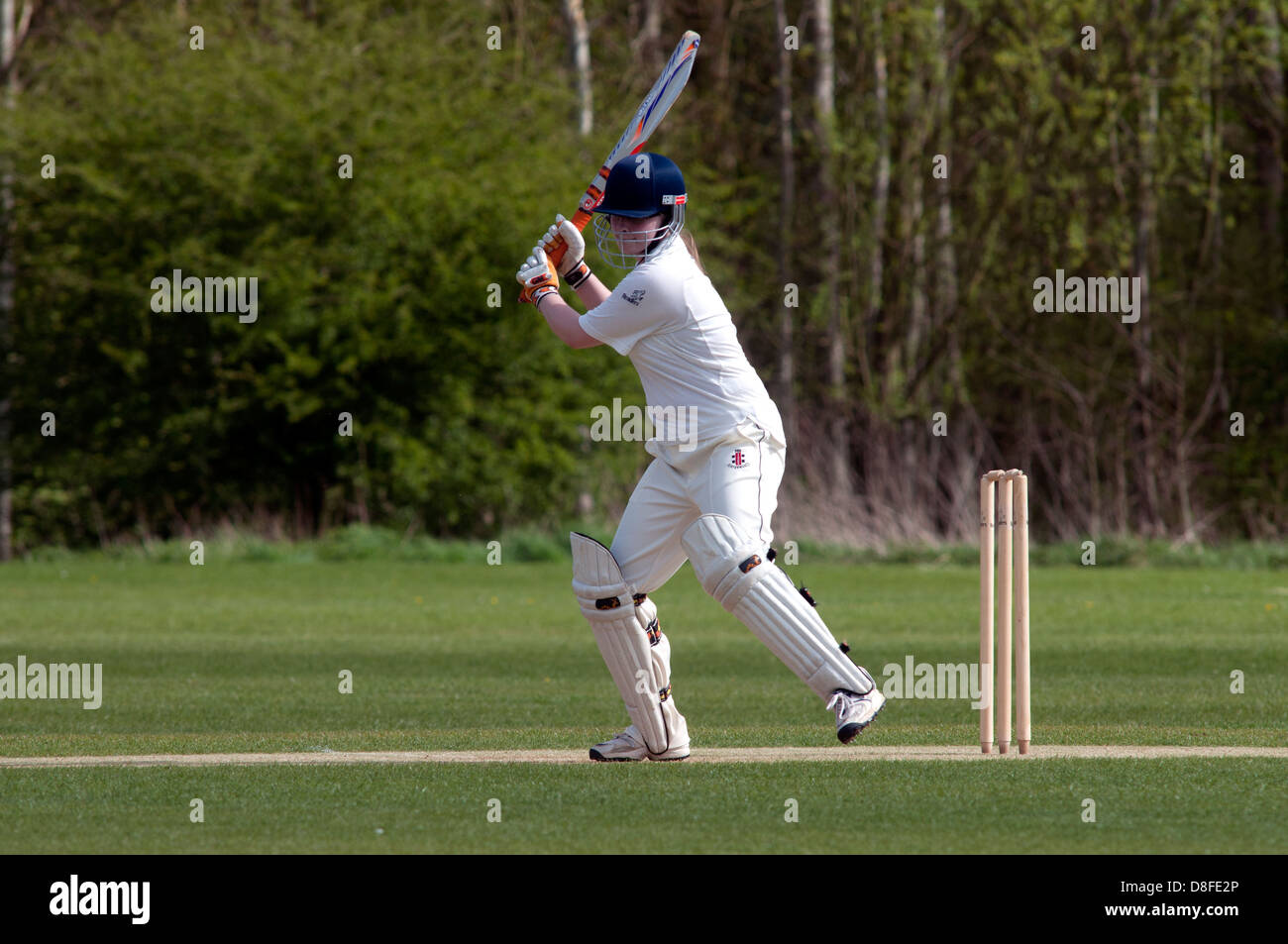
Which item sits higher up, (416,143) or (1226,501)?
(416,143)

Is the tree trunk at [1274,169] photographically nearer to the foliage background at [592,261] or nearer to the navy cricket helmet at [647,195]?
the foliage background at [592,261]

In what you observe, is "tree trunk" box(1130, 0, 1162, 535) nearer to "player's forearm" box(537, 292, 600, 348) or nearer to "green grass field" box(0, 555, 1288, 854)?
"green grass field" box(0, 555, 1288, 854)

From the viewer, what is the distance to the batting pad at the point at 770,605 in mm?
7027

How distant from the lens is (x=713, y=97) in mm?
32188

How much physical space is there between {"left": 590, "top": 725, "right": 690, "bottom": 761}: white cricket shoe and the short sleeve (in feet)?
4.88

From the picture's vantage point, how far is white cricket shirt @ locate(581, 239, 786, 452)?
284 inches

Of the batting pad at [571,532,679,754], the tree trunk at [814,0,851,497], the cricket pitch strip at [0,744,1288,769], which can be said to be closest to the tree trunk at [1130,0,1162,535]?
the tree trunk at [814,0,851,497]

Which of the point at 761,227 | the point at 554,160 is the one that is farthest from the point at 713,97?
the point at 554,160

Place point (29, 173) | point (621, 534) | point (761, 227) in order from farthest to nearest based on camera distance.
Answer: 1. point (761, 227)
2. point (29, 173)
3. point (621, 534)

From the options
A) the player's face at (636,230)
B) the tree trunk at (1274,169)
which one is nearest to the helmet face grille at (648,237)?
the player's face at (636,230)

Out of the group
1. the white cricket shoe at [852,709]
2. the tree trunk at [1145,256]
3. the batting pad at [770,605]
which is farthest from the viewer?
the tree trunk at [1145,256]

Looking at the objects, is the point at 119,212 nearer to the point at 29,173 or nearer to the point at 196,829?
the point at 29,173

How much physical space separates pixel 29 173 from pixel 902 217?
1229 cm
